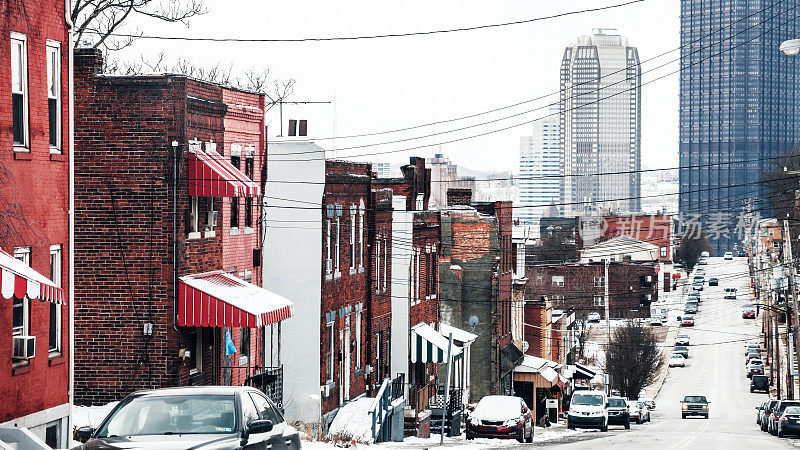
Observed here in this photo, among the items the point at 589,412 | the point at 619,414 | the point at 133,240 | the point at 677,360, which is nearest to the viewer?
the point at 133,240

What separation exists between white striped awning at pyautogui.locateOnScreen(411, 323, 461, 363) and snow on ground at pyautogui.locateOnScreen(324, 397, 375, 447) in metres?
8.05

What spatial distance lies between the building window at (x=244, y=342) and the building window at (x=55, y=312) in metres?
7.69

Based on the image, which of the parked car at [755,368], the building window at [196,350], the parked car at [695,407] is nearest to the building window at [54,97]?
the building window at [196,350]

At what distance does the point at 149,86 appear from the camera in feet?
74.2

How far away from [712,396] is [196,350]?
74442mm

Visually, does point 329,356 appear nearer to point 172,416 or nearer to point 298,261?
point 298,261

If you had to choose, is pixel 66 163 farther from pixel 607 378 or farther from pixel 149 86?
→ pixel 607 378

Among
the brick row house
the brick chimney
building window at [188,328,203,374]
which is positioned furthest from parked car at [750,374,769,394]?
the brick row house

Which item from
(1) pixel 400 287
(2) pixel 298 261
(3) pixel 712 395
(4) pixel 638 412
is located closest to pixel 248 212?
(2) pixel 298 261

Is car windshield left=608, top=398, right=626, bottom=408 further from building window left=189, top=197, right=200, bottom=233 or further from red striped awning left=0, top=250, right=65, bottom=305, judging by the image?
red striped awning left=0, top=250, right=65, bottom=305

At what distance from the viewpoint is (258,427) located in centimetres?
1247

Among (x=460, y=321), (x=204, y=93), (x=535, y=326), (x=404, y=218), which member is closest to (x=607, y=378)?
(x=535, y=326)

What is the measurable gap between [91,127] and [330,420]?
11.4 meters

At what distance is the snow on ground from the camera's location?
28.5 meters
